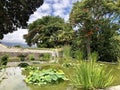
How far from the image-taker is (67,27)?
98.4ft

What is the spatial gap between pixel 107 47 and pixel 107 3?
4813 mm

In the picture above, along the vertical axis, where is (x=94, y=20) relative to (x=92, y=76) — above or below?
above

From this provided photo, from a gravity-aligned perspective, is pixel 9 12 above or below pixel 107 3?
below

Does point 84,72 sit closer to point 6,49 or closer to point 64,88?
point 64,88

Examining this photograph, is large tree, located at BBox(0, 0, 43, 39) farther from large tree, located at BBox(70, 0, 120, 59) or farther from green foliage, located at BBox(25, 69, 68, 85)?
large tree, located at BBox(70, 0, 120, 59)

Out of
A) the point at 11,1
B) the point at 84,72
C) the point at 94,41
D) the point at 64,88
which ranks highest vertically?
the point at 11,1

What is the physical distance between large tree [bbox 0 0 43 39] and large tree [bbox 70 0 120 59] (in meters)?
9.51

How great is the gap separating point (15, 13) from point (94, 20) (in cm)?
1208

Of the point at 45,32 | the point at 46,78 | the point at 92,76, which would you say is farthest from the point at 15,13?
the point at 45,32

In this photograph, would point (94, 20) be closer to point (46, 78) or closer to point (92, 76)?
point (46, 78)

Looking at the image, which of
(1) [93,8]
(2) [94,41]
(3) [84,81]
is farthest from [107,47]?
(3) [84,81]

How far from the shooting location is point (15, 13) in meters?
17.9

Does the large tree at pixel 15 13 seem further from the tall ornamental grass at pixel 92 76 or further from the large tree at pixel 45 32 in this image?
the large tree at pixel 45 32

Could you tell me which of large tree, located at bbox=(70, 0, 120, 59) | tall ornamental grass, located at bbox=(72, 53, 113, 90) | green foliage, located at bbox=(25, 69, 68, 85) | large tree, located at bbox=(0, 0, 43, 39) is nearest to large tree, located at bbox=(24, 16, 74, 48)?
large tree, located at bbox=(70, 0, 120, 59)
